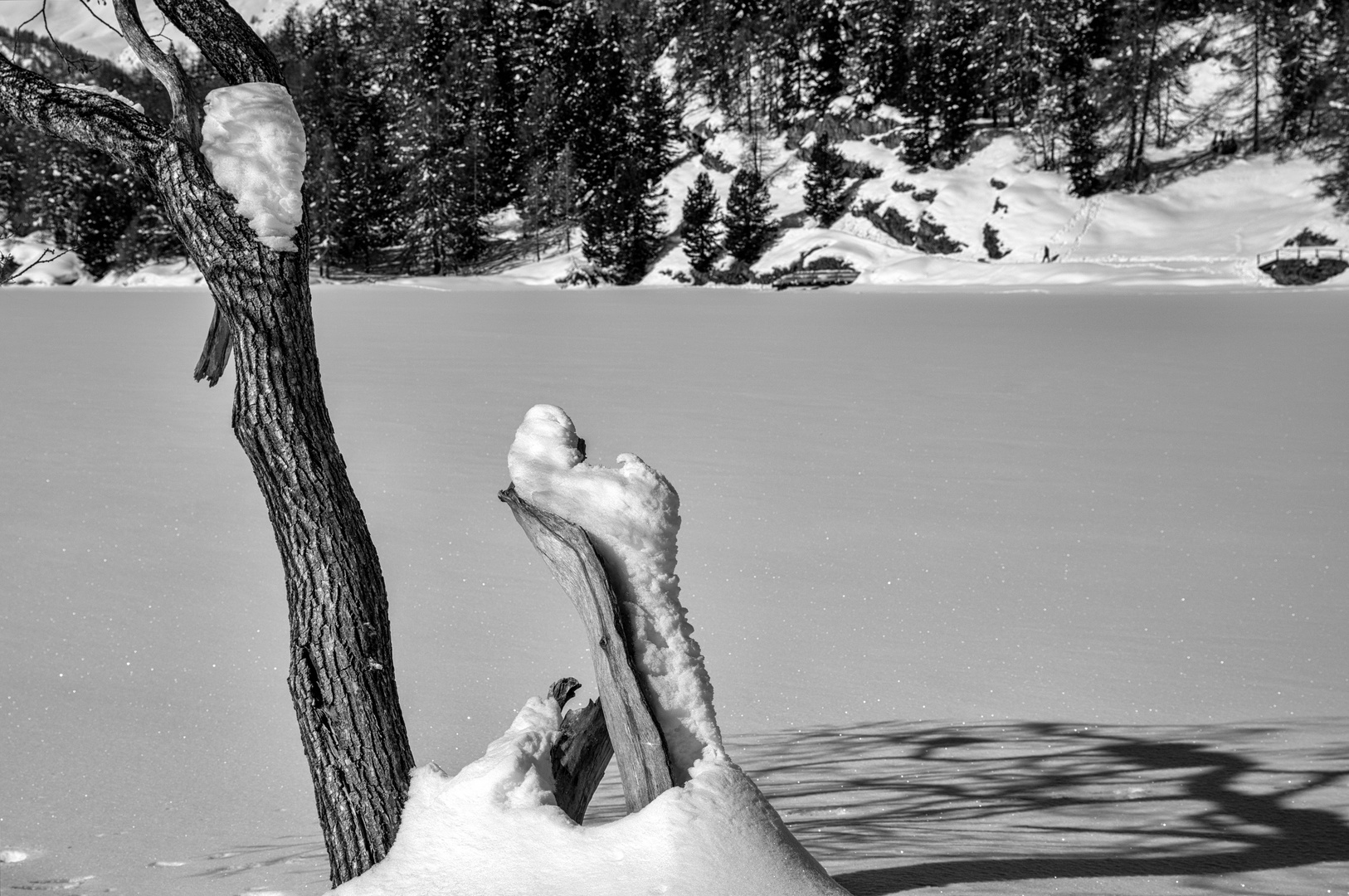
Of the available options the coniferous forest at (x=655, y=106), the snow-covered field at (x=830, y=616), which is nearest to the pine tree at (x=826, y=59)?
the coniferous forest at (x=655, y=106)

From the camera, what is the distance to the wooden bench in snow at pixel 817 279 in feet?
128

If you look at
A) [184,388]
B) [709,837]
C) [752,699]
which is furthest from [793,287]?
[709,837]

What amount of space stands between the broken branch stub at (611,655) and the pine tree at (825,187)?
45.6m

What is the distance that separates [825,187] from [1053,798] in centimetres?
4532

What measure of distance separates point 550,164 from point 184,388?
43211 mm

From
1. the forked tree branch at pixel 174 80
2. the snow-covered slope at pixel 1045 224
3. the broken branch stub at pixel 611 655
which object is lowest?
the broken branch stub at pixel 611 655

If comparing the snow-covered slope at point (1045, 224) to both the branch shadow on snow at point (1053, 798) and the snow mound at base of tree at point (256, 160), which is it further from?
the snow mound at base of tree at point (256, 160)

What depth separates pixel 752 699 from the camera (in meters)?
4.75

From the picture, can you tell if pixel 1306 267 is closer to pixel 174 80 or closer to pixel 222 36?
pixel 222 36

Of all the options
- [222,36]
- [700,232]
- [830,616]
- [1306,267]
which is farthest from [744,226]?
[222,36]

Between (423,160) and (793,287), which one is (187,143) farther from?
(423,160)

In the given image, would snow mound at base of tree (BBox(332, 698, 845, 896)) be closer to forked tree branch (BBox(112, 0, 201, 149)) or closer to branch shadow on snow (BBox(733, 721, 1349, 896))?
branch shadow on snow (BBox(733, 721, 1349, 896))

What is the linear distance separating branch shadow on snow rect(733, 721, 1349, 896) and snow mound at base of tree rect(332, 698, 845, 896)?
2.78ft

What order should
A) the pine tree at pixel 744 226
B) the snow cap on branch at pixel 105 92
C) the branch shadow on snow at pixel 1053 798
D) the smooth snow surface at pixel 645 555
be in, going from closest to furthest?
the smooth snow surface at pixel 645 555 < the snow cap on branch at pixel 105 92 < the branch shadow on snow at pixel 1053 798 < the pine tree at pixel 744 226
